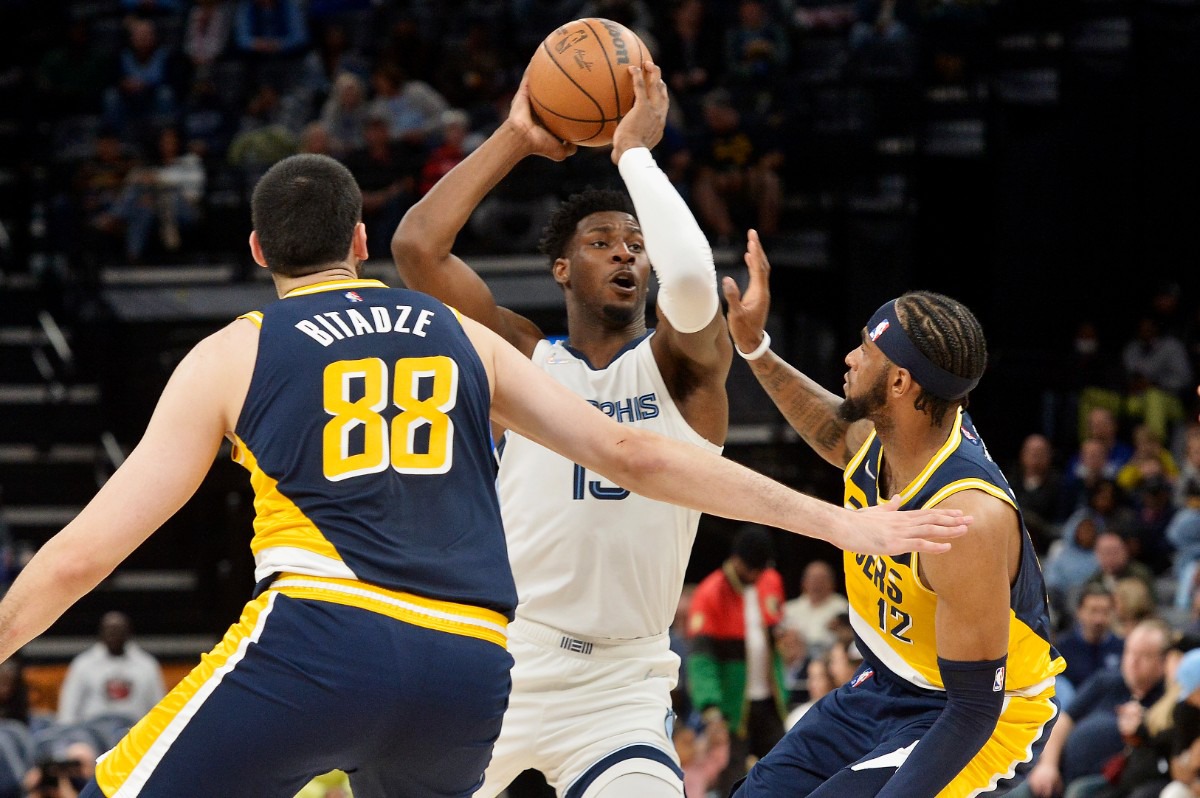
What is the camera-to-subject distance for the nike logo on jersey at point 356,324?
367 centimetres

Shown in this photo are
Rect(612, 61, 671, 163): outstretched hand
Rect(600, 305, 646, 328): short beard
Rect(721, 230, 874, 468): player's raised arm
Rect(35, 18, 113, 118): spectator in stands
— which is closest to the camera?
Rect(612, 61, 671, 163): outstretched hand

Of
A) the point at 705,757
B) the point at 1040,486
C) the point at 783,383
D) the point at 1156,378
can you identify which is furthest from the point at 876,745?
the point at 1156,378

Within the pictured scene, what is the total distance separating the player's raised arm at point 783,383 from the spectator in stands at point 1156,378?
357 inches

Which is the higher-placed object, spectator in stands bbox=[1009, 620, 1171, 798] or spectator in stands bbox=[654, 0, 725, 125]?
spectator in stands bbox=[654, 0, 725, 125]

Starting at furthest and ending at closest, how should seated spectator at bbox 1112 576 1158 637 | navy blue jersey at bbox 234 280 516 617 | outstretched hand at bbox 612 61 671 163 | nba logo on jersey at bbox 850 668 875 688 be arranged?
1. seated spectator at bbox 1112 576 1158 637
2. nba logo on jersey at bbox 850 668 875 688
3. outstretched hand at bbox 612 61 671 163
4. navy blue jersey at bbox 234 280 516 617

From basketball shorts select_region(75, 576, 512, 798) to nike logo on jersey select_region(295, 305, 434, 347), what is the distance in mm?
536

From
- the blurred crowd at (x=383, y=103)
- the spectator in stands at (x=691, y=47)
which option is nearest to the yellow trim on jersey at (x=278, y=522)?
the blurred crowd at (x=383, y=103)

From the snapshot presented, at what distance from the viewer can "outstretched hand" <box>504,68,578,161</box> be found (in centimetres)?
505

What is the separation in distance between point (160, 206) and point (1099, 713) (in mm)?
9468

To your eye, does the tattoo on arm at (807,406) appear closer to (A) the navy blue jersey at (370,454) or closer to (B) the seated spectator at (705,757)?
(A) the navy blue jersey at (370,454)

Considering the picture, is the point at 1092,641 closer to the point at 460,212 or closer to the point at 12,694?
the point at 460,212

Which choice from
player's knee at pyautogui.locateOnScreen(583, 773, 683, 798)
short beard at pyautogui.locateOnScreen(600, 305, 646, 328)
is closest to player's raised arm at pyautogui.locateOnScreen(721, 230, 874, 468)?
short beard at pyautogui.locateOnScreen(600, 305, 646, 328)

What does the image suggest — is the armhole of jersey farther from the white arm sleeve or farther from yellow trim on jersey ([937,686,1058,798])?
the white arm sleeve

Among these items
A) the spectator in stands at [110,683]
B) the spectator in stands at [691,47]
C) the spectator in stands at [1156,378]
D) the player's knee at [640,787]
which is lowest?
the spectator in stands at [110,683]
